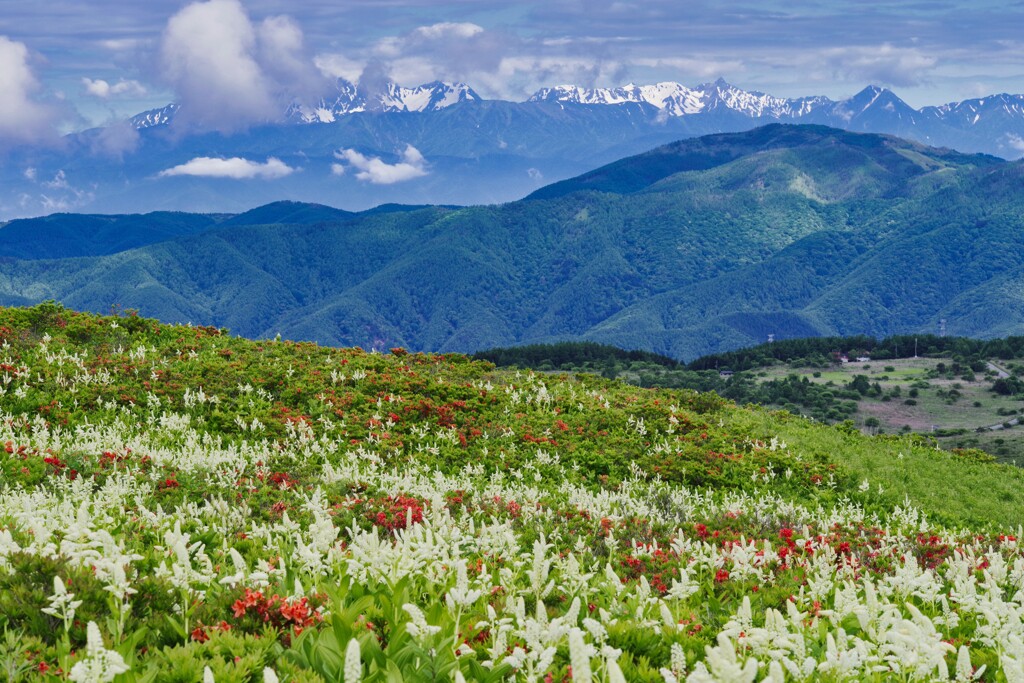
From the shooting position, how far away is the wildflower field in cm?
639

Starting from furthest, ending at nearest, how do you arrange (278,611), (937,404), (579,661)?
(937,404) → (278,611) → (579,661)

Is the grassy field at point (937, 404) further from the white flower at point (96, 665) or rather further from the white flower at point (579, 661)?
the white flower at point (96, 665)

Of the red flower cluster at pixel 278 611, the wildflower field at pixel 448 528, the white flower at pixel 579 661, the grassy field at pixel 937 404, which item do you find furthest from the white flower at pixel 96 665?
the grassy field at pixel 937 404

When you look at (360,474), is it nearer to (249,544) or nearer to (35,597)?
(249,544)

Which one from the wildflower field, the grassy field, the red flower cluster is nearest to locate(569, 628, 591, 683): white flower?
the wildflower field

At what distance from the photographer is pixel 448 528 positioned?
33.6 feet

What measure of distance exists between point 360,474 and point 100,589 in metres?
8.70

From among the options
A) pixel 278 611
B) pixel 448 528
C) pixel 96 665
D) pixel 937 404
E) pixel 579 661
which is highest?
pixel 579 661

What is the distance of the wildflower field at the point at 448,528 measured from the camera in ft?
21.0

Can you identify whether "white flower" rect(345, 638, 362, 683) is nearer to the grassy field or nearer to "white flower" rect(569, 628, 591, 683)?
"white flower" rect(569, 628, 591, 683)

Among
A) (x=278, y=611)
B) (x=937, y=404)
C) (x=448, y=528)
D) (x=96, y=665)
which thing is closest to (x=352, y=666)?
(x=96, y=665)

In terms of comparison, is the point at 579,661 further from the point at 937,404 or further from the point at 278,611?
the point at 937,404

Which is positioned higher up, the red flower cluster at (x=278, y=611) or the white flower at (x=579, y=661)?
the white flower at (x=579, y=661)

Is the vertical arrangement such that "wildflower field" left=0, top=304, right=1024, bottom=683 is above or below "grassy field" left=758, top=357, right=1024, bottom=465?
above
